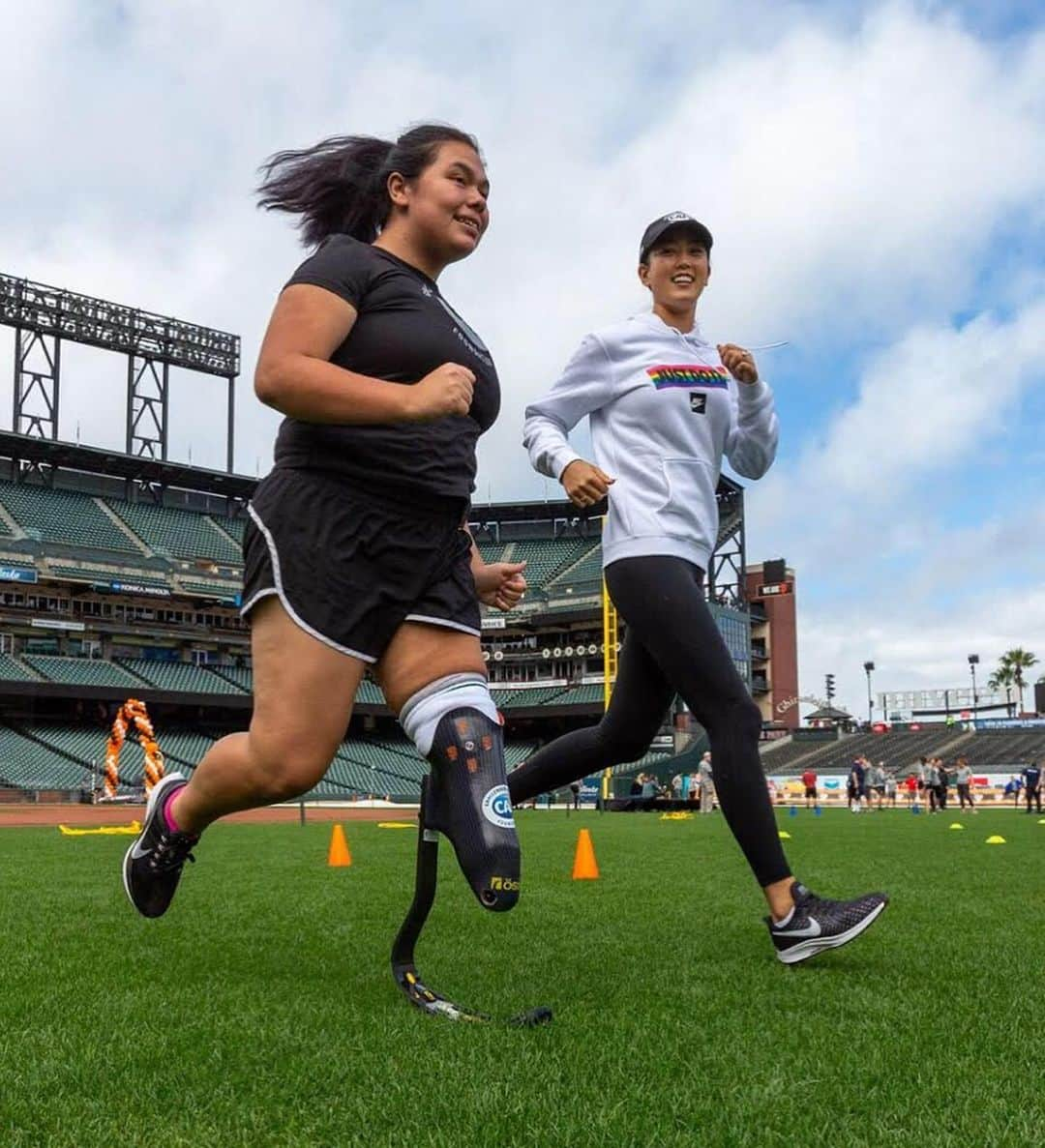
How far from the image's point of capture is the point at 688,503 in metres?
4.18

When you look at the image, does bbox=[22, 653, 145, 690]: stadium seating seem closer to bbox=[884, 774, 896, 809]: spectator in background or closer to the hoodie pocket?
bbox=[884, 774, 896, 809]: spectator in background

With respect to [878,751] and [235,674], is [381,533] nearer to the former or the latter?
[235,674]

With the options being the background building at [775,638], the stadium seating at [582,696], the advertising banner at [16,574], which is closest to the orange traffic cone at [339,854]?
the advertising banner at [16,574]

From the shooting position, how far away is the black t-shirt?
2.95 meters

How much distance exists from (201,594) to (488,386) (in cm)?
4880

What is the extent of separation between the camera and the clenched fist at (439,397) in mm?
2709

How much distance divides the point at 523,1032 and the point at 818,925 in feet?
4.24

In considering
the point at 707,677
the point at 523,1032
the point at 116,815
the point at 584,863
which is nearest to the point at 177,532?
the point at 116,815

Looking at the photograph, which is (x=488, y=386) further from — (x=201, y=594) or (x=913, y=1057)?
(x=201, y=594)

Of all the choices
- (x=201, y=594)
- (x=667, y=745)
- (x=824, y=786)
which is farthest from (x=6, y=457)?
(x=824, y=786)

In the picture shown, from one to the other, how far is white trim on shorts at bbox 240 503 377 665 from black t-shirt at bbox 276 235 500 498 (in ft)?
0.66

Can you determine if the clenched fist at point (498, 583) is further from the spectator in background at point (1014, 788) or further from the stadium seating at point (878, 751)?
the stadium seating at point (878, 751)

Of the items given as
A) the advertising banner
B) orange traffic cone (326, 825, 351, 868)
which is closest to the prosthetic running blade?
orange traffic cone (326, 825, 351, 868)

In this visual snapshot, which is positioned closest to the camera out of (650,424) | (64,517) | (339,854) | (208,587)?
(650,424)
